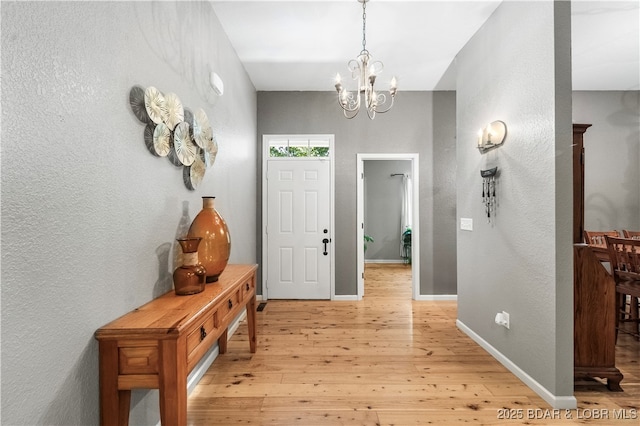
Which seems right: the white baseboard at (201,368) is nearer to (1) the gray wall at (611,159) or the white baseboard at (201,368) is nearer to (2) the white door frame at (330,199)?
(2) the white door frame at (330,199)

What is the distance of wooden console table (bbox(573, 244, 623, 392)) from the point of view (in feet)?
6.57

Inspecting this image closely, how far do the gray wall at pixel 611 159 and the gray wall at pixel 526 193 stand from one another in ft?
8.70

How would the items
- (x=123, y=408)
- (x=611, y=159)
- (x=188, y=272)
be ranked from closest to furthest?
(x=123, y=408)
(x=188, y=272)
(x=611, y=159)

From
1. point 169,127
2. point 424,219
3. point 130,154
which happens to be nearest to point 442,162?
point 424,219

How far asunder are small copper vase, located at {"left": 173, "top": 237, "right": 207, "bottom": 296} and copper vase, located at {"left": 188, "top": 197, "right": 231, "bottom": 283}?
0.39ft

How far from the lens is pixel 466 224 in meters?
2.97

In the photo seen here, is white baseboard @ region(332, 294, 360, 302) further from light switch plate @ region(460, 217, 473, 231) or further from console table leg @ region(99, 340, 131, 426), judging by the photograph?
console table leg @ region(99, 340, 131, 426)

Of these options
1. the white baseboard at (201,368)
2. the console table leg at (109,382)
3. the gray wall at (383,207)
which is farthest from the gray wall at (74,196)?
the gray wall at (383,207)

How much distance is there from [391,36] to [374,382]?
3.09 metres

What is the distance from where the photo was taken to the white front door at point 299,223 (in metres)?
4.23

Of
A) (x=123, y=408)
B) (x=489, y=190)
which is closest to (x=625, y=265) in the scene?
(x=489, y=190)

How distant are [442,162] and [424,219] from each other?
86 centimetres

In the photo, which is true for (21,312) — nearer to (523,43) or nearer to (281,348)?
(281,348)

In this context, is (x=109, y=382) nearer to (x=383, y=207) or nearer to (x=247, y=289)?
(x=247, y=289)
